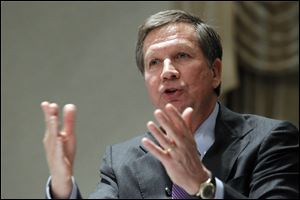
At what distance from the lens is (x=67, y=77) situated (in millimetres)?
5004

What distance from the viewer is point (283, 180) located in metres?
1.91

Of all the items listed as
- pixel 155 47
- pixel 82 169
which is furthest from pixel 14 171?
pixel 155 47

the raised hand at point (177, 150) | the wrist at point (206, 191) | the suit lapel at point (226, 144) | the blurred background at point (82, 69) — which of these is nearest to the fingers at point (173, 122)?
the raised hand at point (177, 150)

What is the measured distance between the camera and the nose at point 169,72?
2174mm

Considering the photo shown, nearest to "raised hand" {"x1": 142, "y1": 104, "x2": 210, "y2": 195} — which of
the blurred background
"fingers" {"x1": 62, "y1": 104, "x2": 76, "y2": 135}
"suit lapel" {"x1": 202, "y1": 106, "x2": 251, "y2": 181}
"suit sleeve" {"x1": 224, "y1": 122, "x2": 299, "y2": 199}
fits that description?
"suit sleeve" {"x1": 224, "y1": 122, "x2": 299, "y2": 199}

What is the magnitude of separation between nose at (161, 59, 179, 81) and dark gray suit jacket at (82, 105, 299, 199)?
0.26 meters

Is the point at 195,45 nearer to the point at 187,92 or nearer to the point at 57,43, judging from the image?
the point at 187,92

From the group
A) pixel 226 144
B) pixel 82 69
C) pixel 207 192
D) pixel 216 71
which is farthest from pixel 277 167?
pixel 82 69

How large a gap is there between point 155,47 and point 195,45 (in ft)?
0.46

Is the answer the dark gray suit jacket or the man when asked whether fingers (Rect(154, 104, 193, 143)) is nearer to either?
the man

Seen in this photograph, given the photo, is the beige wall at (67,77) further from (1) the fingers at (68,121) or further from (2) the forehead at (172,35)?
(1) the fingers at (68,121)

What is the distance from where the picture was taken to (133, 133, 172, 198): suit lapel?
215 centimetres

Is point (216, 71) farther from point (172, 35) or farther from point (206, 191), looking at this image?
point (206, 191)

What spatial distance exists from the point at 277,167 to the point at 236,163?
16 cm
